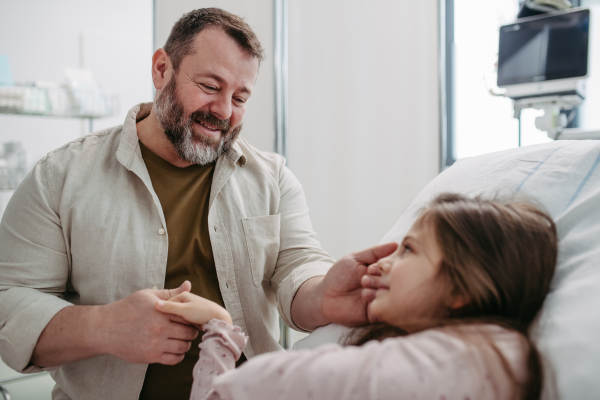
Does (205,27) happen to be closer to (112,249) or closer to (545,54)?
(112,249)

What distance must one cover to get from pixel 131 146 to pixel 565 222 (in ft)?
3.48

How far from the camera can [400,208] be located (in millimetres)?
2334

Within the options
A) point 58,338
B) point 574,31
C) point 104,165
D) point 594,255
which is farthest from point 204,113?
point 574,31

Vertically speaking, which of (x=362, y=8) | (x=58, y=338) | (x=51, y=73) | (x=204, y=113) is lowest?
(x=58, y=338)

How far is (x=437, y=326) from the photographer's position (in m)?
0.69

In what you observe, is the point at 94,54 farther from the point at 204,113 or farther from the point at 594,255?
the point at 594,255

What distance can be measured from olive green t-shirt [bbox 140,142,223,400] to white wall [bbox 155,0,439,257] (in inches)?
46.3

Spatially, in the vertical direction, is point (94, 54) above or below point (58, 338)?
above

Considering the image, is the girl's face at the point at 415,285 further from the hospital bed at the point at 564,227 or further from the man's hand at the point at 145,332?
the man's hand at the point at 145,332

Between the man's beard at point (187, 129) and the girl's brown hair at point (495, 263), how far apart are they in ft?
2.56

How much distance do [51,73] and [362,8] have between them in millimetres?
1538

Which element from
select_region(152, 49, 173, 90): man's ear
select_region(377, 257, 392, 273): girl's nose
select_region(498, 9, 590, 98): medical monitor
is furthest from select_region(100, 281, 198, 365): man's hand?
select_region(498, 9, 590, 98): medical monitor

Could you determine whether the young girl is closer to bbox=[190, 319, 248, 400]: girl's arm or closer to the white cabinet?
bbox=[190, 319, 248, 400]: girl's arm

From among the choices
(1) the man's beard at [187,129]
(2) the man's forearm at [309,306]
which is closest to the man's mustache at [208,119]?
(1) the man's beard at [187,129]
